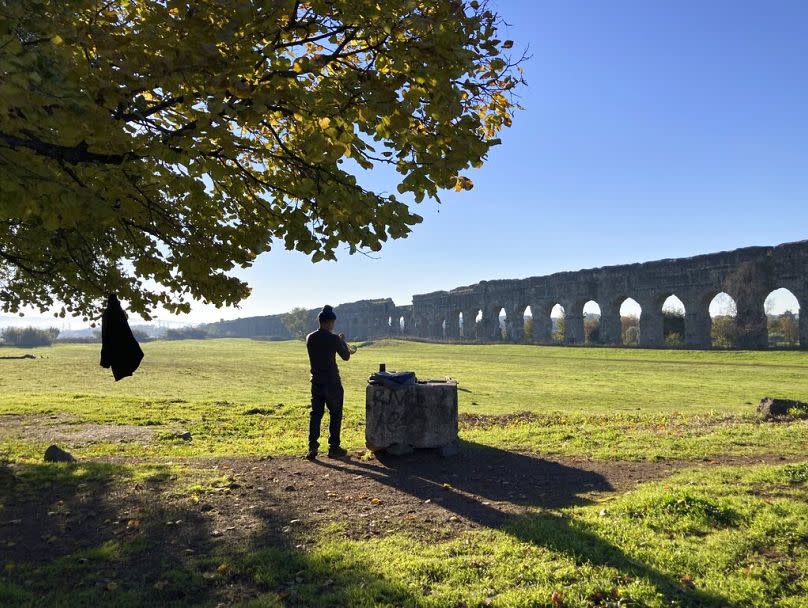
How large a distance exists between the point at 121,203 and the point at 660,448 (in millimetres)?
7200

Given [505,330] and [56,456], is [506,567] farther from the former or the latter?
[505,330]

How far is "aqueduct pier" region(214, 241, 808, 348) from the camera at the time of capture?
32.1 metres

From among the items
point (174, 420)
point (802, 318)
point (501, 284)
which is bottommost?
point (174, 420)

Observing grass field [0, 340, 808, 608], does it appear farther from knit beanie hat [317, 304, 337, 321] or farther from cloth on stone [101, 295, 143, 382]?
knit beanie hat [317, 304, 337, 321]

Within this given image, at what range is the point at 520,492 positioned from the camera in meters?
5.97

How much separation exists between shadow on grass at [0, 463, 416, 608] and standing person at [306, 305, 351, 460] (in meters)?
2.09

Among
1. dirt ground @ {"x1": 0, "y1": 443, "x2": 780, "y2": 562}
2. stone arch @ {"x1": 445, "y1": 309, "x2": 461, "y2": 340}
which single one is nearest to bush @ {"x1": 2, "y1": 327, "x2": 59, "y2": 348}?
stone arch @ {"x1": 445, "y1": 309, "x2": 461, "y2": 340}

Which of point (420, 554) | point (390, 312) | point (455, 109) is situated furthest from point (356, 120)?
point (390, 312)

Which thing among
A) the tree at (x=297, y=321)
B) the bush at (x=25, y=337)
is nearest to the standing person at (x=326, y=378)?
the bush at (x=25, y=337)

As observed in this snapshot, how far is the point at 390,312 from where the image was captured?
7412 cm

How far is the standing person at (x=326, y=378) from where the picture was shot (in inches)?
292

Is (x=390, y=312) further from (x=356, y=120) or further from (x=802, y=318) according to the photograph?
(x=356, y=120)

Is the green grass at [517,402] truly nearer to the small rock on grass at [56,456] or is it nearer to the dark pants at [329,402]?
the small rock on grass at [56,456]

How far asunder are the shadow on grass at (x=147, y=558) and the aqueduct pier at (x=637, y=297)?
33751 mm
